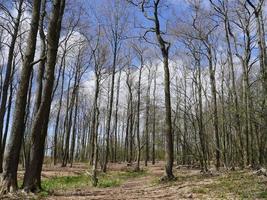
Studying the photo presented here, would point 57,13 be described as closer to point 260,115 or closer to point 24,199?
point 24,199

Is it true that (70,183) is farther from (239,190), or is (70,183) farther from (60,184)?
(239,190)

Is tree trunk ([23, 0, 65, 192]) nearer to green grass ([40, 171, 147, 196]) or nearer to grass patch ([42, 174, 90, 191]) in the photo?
green grass ([40, 171, 147, 196])

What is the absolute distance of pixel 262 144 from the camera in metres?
16.6

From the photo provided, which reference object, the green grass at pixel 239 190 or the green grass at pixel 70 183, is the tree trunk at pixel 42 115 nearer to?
the green grass at pixel 70 183

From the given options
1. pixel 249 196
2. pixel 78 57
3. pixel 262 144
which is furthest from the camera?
pixel 78 57

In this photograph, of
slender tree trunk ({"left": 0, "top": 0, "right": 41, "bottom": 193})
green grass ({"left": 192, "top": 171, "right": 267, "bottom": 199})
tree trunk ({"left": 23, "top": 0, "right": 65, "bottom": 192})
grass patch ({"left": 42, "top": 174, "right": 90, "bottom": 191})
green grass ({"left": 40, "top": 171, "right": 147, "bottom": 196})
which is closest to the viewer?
green grass ({"left": 192, "top": 171, "right": 267, "bottom": 199})

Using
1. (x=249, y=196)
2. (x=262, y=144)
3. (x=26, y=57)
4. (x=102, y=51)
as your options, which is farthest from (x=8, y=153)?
(x=102, y=51)

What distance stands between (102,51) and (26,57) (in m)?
15.7

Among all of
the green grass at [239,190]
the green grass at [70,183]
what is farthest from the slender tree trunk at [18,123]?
the green grass at [239,190]

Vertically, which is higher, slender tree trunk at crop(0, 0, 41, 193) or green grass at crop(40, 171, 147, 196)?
slender tree trunk at crop(0, 0, 41, 193)

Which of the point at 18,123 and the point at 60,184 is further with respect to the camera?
the point at 60,184

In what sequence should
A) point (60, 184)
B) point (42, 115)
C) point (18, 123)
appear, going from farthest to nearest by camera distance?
point (60, 184), point (42, 115), point (18, 123)

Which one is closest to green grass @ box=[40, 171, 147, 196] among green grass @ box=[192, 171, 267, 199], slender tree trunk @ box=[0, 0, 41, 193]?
slender tree trunk @ box=[0, 0, 41, 193]

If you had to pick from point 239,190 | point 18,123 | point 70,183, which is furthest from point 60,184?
point 239,190
